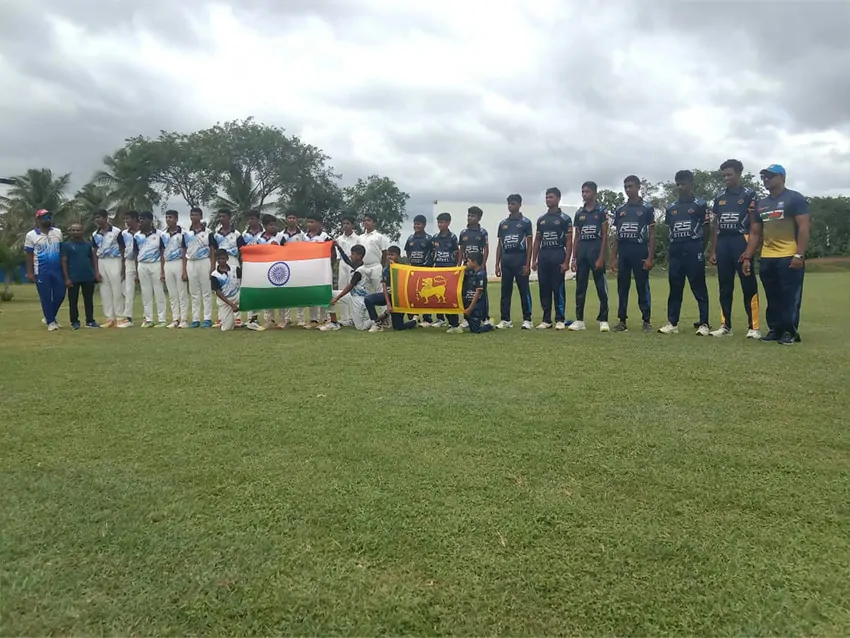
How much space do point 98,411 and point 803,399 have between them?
512cm

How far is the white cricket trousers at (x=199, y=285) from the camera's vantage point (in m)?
9.30

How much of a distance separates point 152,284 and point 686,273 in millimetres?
8190

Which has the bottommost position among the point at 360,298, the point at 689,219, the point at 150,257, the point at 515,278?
the point at 360,298

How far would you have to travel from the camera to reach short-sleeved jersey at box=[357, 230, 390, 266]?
368 inches

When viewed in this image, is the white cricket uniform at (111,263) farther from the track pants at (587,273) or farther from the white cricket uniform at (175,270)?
the track pants at (587,273)

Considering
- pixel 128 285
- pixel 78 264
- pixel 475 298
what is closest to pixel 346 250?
pixel 475 298

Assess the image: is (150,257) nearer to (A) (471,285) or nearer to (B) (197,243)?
(B) (197,243)

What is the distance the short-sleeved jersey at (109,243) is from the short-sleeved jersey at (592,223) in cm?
734

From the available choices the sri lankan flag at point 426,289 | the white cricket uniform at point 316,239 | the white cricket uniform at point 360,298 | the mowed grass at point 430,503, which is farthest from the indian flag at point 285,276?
the mowed grass at point 430,503

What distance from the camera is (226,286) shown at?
29.8 ft

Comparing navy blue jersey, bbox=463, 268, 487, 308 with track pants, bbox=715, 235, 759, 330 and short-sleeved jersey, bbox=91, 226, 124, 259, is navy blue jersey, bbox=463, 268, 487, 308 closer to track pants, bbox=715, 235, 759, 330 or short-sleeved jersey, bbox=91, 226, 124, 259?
track pants, bbox=715, 235, 759, 330

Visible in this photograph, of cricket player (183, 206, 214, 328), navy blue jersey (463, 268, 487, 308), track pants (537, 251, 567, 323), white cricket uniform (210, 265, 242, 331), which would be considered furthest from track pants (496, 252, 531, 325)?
cricket player (183, 206, 214, 328)

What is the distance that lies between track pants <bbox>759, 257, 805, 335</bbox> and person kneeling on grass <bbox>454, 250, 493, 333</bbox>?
3.52m

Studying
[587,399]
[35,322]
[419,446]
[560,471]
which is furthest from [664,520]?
[35,322]
